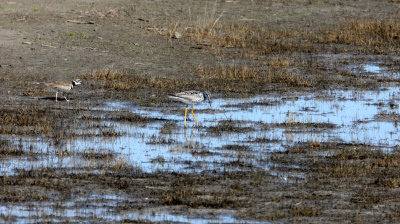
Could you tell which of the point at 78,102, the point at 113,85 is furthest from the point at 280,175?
the point at 113,85

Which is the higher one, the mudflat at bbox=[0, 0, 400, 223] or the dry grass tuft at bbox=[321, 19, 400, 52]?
the dry grass tuft at bbox=[321, 19, 400, 52]

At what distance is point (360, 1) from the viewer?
33594mm

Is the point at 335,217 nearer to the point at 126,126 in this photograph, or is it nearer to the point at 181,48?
the point at 126,126

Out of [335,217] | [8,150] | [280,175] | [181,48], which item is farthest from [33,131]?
[181,48]

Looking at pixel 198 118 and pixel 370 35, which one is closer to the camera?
pixel 198 118

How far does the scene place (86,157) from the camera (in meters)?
10.9

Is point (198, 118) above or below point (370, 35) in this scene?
below

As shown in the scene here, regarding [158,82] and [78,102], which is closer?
[78,102]

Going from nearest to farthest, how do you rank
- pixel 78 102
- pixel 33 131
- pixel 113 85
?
pixel 33 131 → pixel 78 102 → pixel 113 85

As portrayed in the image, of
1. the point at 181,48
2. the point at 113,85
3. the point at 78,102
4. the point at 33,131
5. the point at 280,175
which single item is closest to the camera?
the point at 280,175

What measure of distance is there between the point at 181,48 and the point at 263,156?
12.1 m

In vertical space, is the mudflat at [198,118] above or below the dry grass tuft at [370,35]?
below

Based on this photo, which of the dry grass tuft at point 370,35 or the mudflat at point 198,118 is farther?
the dry grass tuft at point 370,35

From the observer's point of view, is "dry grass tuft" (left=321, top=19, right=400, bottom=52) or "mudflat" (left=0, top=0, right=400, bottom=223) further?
"dry grass tuft" (left=321, top=19, right=400, bottom=52)
